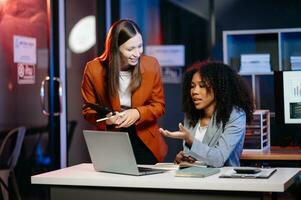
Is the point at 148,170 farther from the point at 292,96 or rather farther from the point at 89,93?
the point at 292,96

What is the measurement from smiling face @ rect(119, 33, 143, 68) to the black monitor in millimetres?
1115

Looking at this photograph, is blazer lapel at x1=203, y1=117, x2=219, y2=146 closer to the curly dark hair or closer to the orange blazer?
the curly dark hair

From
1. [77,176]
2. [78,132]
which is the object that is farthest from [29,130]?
[77,176]

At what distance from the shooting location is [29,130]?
18.6ft

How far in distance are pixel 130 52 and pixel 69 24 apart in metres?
2.71

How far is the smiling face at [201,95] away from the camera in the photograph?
12.0 ft

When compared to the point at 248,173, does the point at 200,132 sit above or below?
above

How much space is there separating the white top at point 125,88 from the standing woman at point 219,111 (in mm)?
388

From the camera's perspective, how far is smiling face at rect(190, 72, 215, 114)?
365 cm

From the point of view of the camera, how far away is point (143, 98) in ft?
13.1

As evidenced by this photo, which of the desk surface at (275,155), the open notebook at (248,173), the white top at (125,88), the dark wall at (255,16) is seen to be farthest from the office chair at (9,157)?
the dark wall at (255,16)

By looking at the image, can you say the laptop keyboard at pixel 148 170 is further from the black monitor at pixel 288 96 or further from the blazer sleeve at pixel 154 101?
the black monitor at pixel 288 96

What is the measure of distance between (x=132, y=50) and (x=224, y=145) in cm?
79

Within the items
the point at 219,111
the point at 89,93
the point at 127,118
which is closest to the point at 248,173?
the point at 219,111
